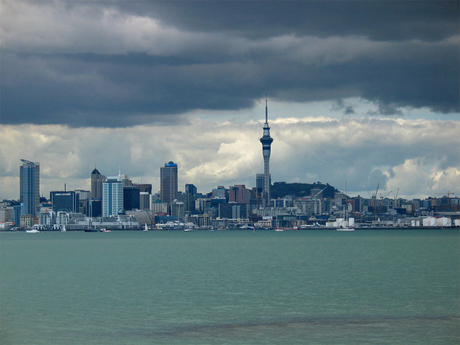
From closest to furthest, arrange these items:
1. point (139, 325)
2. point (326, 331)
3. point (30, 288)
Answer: point (326, 331) → point (139, 325) → point (30, 288)

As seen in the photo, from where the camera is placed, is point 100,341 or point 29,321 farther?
point 29,321

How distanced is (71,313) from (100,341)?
13978 mm

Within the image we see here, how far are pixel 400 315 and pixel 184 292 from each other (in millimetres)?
26710

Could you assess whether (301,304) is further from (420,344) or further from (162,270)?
(162,270)

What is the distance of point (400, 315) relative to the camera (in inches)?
2303

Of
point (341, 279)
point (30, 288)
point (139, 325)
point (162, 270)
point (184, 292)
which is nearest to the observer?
point (139, 325)

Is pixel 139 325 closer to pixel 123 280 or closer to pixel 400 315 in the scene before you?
pixel 400 315

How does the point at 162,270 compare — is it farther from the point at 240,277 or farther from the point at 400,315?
the point at 400,315

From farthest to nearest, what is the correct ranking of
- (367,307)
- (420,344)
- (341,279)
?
(341,279)
(367,307)
(420,344)

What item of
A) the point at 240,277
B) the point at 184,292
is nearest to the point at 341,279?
the point at 240,277

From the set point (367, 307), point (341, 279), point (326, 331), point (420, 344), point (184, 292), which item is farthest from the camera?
point (341, 279)

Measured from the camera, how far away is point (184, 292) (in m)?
76.8

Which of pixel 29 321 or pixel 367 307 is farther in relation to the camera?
pixel 367 307

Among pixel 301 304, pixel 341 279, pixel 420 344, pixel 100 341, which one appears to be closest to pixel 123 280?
pixel 341 279
